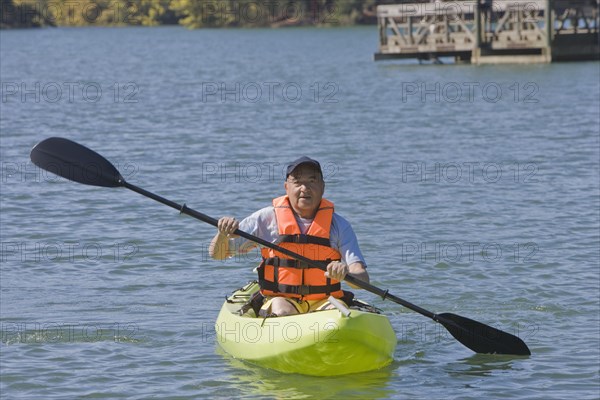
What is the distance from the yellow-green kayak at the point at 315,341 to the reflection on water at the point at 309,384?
1.8 inches

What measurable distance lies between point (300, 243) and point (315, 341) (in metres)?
0.67

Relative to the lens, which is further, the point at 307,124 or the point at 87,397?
the point at 307,124

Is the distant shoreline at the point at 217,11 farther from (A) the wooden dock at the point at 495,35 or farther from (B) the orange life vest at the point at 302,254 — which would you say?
(B) the orange life vest at the point at 302,254

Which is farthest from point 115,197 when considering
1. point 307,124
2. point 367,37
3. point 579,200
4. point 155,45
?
point 367,37

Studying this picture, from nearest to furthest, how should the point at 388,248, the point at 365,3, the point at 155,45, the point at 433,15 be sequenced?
the point at 388,248 < the point at 433,15 < the point at 155,45 < the point at 365,3

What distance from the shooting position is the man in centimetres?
758

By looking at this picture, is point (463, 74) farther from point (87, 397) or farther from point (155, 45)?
point (155, 45)

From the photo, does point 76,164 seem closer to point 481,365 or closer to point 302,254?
point 302,254

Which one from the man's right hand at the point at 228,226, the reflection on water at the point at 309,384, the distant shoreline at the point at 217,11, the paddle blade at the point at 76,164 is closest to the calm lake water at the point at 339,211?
the reflection on water at the point at 309,384

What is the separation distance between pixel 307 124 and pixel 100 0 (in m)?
68.4

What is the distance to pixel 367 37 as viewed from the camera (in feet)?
229

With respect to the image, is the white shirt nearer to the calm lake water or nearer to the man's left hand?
the man's left hand

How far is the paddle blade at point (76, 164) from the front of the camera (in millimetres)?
8203

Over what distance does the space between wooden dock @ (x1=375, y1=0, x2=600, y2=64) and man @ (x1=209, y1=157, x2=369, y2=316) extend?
27.8m
